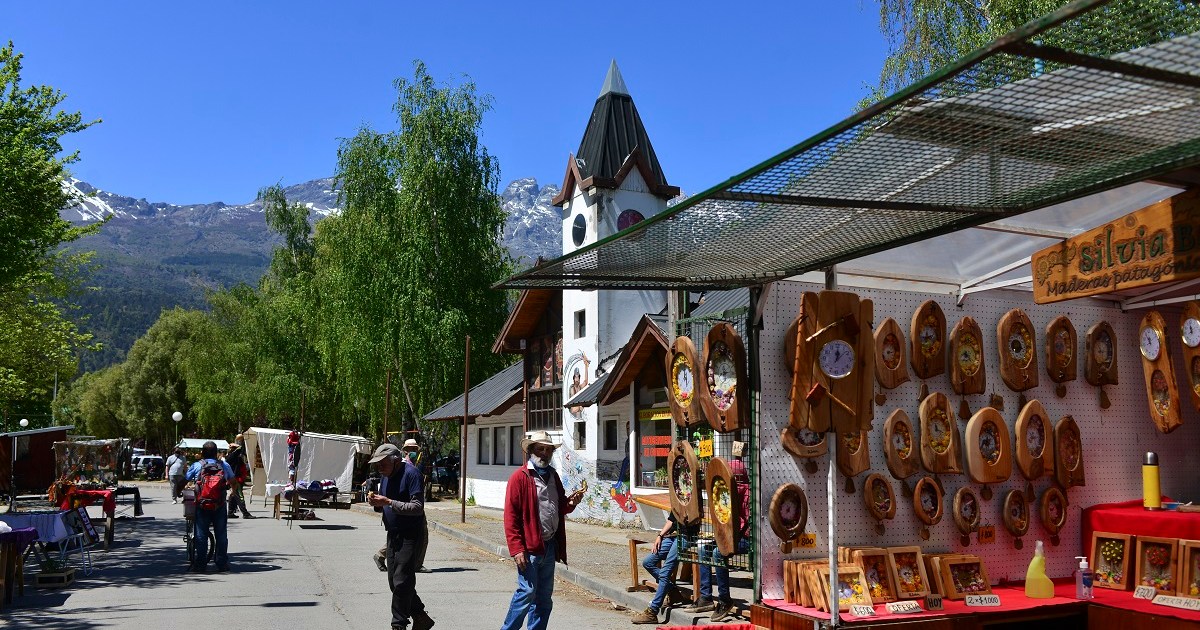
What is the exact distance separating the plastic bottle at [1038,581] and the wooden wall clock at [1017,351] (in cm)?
137

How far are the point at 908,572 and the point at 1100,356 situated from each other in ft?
9.83

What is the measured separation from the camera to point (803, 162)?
5.16 metres

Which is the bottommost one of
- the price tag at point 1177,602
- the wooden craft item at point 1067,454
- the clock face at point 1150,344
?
the price tag at point 1177,602

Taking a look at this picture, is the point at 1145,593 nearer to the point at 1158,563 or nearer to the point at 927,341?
the point at 1158,563

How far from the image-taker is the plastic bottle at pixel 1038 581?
7.68 m

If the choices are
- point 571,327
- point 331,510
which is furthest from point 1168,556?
point 331,510

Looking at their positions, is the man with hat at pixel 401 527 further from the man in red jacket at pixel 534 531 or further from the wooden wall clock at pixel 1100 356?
the wooden wall clock at pixel 1100 356

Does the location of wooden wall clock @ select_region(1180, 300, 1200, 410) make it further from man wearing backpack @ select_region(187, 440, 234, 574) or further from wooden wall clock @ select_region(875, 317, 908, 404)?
man wearing backpack @ select_region(187, 440, 234, 574)

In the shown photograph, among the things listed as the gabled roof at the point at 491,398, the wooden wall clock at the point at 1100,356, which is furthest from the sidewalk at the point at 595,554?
the wooden wall clock at the point at 1100,356

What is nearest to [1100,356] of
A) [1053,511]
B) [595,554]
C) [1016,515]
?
[1053,511]

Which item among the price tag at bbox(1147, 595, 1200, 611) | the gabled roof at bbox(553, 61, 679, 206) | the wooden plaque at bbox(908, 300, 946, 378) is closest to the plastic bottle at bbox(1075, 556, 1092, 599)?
the price tag at bbox(1147, 595, 1200, 611)

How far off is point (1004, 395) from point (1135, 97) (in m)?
4.45

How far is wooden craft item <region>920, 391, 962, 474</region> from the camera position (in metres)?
7.90

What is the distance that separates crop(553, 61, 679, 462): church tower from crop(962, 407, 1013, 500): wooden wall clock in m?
14.7
